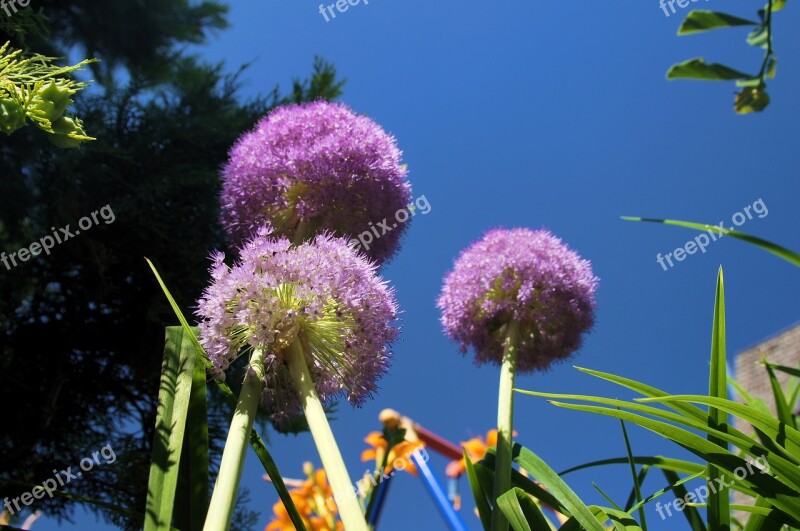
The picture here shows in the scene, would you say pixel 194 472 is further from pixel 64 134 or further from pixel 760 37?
pixel 760 37

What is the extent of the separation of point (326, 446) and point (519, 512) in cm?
29

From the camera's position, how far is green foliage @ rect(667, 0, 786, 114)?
3.01 ft

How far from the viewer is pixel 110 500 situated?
2.28m

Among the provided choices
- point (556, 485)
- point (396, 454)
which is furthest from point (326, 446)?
point (396, 454)

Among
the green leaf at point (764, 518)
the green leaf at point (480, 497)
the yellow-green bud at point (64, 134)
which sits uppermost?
the yellow-green bud at point (64, 134)

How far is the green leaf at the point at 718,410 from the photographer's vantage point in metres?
0.87

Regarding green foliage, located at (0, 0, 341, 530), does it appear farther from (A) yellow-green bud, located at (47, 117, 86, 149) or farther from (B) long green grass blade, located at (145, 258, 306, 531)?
(A) yellow-green bud, located at (47, 117, 86, 149)

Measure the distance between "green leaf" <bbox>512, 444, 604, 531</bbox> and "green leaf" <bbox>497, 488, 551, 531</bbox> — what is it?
0.05 meters

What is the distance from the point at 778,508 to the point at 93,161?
2.65 meters

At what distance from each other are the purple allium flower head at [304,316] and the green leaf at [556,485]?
13.2 inches

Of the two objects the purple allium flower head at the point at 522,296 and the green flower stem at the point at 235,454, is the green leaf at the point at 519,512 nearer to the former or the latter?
the green flower stem at the point at 235,454

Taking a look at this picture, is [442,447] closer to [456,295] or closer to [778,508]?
[456,295]

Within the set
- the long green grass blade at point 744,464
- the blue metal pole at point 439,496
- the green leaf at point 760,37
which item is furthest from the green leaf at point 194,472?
the green leaf at point 760,37

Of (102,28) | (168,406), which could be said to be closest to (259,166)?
(168,406)
